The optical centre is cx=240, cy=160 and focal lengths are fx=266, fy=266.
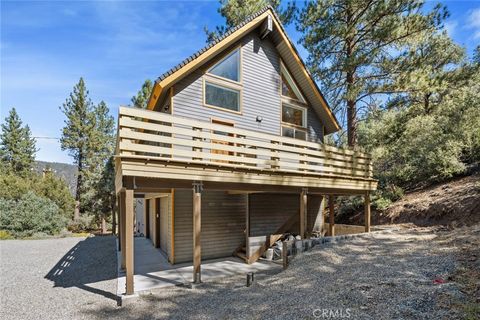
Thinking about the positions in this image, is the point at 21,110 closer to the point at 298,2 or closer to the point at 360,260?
the point at 298,2

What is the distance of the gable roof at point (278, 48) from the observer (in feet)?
28.4

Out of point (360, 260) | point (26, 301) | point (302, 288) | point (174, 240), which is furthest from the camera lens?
point (174, 240)

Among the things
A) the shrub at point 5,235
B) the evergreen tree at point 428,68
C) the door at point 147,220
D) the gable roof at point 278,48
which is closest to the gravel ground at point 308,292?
the gable roof at point 278,48

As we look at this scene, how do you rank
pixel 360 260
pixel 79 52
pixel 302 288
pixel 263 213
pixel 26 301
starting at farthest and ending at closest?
pixel 79 52 < pixel 263 213 < pixel 360 260 < pixel 26 301 < pixel 302 288

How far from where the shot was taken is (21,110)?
34.2 meters

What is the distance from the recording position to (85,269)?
8773 mm

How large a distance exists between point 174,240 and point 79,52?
946 centimetres

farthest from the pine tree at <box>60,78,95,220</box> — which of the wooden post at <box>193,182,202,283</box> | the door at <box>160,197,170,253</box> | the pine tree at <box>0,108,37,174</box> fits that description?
the wooden post at <box>193,182,202,283</box>

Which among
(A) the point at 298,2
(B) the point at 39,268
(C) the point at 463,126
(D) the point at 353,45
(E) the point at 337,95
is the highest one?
(A) the point at 298,2

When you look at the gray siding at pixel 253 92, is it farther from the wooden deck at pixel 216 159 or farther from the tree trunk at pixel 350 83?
the tree trunk at pixel 350 83

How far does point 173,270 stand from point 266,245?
10.8ft

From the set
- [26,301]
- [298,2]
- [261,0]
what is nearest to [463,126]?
[298,2]

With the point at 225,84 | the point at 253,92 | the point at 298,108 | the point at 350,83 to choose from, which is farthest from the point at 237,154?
the point at 350,83

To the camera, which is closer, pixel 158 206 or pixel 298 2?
A: pixel 158 206
